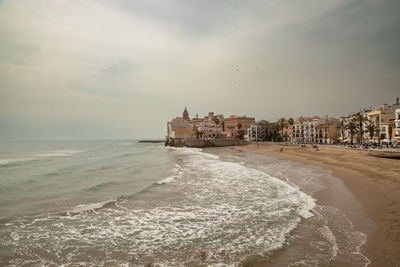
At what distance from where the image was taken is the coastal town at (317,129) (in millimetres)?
52103

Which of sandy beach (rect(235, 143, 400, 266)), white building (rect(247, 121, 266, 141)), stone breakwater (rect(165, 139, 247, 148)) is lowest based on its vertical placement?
stone breakwater (rect(165, 139, 247, 148))

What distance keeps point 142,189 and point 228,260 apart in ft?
34.7

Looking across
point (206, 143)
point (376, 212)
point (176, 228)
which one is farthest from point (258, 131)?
point (176, 228)

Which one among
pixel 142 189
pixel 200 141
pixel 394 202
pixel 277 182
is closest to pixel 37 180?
pixel 142 189

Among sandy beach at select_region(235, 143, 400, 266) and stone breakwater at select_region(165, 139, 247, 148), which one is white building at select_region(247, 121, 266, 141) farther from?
sandy beach at select_region(235, 143, 400, 266)

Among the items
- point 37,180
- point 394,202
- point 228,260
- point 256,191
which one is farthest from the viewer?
point 37,180

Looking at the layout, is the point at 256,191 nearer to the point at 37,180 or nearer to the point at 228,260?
the point at 228,260

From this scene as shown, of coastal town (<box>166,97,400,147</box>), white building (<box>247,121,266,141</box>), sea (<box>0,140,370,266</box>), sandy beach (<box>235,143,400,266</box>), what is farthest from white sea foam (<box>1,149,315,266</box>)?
white building (<box>247,121,266,141</box>)

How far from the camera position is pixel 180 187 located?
15930 mm

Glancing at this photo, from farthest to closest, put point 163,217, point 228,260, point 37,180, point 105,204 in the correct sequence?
point 37,180 < point 105,204 < point 163,217 < point 228,260

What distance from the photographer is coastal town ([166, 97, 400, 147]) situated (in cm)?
5210

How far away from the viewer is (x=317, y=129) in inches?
3339

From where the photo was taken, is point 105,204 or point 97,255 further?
point 105,204

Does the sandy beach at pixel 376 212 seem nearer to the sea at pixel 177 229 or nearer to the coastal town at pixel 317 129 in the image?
the sea at pixel 177 229
